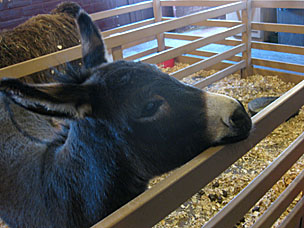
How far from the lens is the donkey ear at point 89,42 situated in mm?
1496

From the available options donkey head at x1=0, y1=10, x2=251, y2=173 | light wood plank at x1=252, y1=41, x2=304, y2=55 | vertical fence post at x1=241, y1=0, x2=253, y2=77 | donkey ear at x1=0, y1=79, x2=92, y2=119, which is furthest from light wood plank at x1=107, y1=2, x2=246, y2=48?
donkey ear at x1=0, y1=79, x2=92, y2=119

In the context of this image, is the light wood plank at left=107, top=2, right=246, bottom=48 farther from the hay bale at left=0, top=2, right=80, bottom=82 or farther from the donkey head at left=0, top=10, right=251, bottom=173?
the donkey head at left=0, top=10, right=251, bottom=173

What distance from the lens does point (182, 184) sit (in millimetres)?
858

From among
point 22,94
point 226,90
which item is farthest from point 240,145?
point 226,90

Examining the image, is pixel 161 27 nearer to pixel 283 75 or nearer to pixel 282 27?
pixel 282 27

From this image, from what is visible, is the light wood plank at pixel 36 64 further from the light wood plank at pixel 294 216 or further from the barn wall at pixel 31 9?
the barn wall at pixel 31 9

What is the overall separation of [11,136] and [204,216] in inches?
60.7

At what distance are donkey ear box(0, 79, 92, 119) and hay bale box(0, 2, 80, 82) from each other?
1.51 m

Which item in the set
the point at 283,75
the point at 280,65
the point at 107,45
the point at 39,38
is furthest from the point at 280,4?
the point at 39,38

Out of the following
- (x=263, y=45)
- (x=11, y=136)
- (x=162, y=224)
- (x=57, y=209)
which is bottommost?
(x=162, y=224)

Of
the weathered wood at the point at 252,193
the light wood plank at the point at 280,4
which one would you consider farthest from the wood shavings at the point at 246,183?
the light wood plank at the point at 280,4

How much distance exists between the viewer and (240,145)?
106cm

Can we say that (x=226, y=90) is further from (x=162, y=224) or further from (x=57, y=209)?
(x=57, y=209)

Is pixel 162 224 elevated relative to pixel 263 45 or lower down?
lower down
